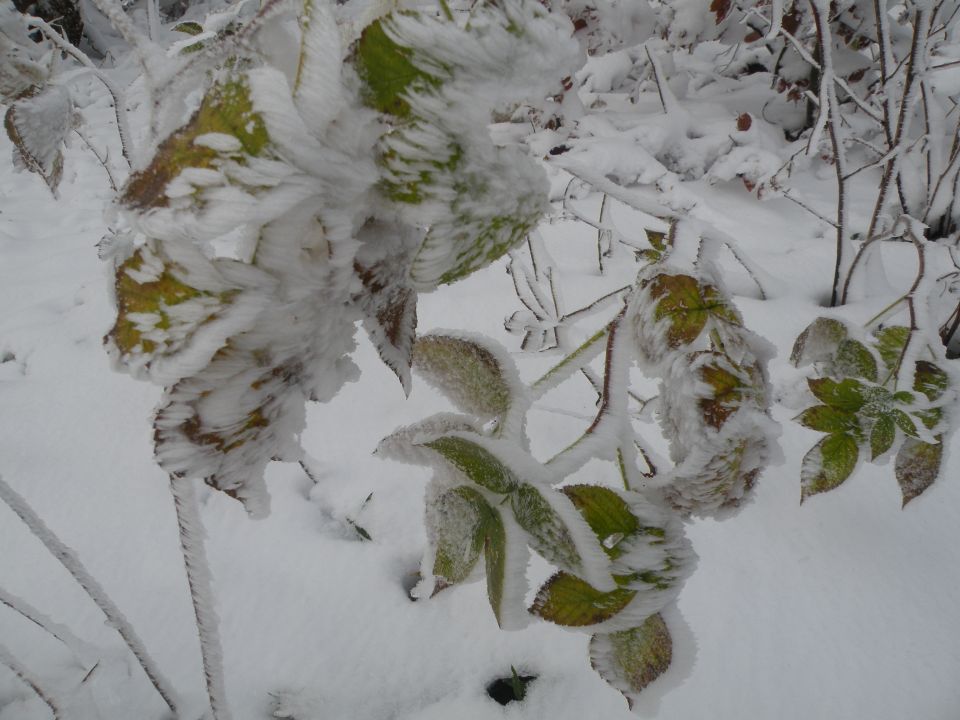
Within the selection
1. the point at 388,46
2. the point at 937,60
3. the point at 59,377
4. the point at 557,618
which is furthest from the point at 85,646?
the point at 937,60

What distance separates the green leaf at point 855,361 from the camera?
56 centimetres

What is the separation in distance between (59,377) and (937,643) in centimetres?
141

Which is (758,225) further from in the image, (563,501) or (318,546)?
(563,501)

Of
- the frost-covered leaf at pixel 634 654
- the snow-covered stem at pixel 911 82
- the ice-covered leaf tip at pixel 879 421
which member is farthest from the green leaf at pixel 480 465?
the snow-covered stem at pixel 911 82

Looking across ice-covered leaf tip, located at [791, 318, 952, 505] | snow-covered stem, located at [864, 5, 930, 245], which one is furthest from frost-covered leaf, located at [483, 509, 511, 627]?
snow-covered stem, located at [864, 5, 930, 245]

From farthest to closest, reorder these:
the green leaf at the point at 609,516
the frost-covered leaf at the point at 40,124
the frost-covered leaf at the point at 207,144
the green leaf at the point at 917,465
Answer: the green leaf at the point at 917,465 → the frost-covered leaf at the point at 40,124 → the green leaf at the point at 609,516 → the frost-covered leaf at the point at 207,144

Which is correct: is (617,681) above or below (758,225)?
above

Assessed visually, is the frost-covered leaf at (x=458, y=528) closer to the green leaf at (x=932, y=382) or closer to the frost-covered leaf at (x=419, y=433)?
the frost-covered leaf at (x=419, y=433)

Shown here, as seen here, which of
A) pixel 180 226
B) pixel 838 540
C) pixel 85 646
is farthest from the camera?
pixel 838 540

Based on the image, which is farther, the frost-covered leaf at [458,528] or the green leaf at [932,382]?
the green leaf at [932,382]

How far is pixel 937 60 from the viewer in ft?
5.09

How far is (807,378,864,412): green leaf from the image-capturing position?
0.50 m

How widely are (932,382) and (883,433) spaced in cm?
10

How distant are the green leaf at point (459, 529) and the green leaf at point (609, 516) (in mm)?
47
